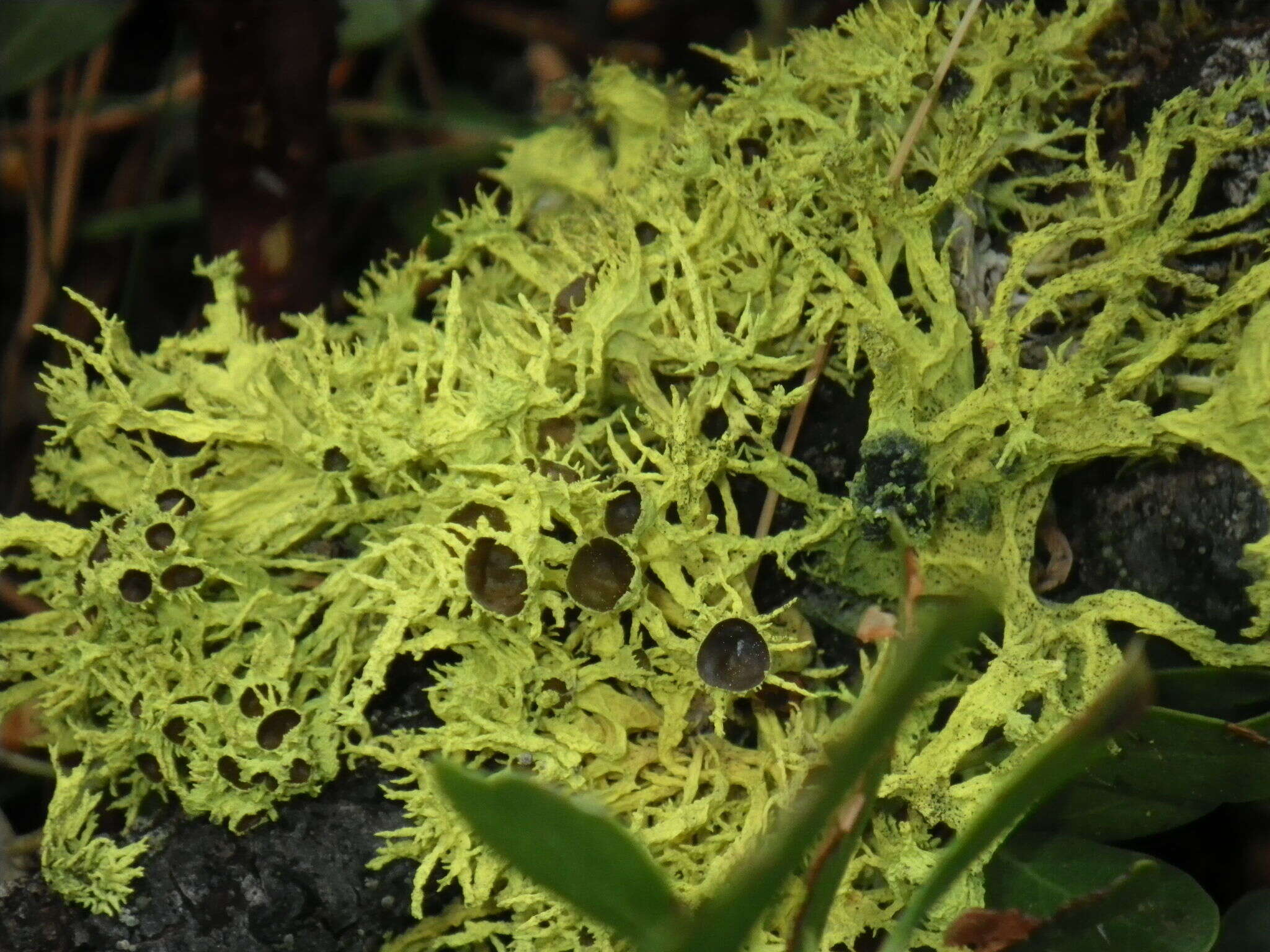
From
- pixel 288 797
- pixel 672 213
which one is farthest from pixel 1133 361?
pixel 288 797

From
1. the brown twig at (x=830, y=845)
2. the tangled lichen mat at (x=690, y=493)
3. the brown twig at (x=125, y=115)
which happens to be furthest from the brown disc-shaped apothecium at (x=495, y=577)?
the brown twig at (x=125, y=115)

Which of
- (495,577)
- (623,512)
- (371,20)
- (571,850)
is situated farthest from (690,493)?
(371,20)

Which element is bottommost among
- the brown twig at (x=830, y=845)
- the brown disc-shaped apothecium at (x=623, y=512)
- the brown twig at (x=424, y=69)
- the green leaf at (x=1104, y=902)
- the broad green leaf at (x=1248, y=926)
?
the broad green leaf at (x=1248, y=926)

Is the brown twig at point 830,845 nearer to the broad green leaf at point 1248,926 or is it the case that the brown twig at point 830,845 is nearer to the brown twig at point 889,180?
the brown twig at point 889,180

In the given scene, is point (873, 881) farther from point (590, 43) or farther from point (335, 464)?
point (590, 43)

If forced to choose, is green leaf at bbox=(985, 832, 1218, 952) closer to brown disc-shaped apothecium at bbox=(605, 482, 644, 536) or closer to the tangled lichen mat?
the tangled lichen mat

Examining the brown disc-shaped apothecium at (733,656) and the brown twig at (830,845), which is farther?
the brown disc-shaped apothecium at (733,656)

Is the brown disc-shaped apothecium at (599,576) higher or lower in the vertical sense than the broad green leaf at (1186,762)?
higher
